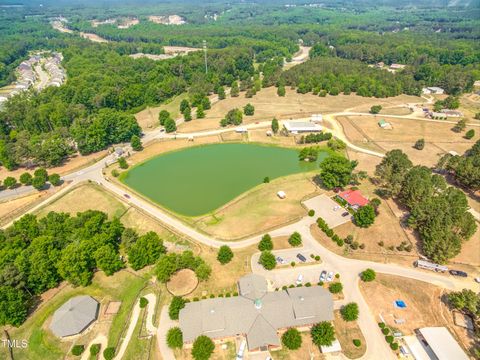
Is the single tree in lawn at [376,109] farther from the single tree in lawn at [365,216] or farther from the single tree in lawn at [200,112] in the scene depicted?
the single tree in lawn at [365,216]

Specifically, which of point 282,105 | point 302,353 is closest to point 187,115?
point 282,105

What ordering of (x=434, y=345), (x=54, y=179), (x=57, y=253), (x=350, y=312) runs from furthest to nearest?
(x=54, y=179), (x=57, y=253), (x=350, y=312), (x=434, y=345)

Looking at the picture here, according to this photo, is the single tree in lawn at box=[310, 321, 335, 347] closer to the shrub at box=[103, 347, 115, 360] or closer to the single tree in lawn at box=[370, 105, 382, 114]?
the shrub at box=[103, 347, 115, 360]

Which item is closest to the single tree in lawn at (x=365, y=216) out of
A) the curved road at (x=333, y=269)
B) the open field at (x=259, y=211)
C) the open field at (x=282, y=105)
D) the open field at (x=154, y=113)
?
the curved road at (x=333, y=269)

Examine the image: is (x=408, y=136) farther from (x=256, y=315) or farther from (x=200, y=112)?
(x=256, y=315)

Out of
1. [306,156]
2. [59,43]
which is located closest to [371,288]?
[306,156]

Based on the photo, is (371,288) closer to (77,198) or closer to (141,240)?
(141,240)
